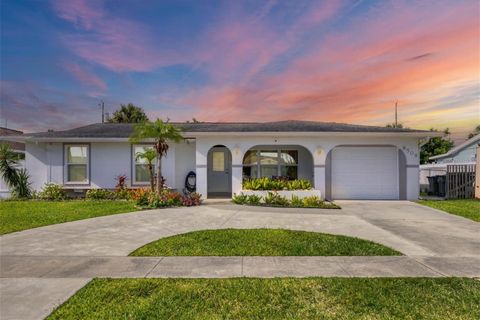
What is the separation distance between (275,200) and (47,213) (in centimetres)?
818

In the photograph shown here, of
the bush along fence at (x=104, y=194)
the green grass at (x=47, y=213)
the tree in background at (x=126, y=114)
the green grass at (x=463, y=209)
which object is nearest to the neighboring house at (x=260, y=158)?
the bush along fence at (x=104, y=194)

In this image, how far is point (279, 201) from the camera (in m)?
Answer: 10.4

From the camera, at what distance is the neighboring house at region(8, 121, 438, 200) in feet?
38.4

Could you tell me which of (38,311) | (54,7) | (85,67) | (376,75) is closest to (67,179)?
(85,67)

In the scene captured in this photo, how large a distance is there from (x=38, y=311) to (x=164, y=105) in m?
17.0

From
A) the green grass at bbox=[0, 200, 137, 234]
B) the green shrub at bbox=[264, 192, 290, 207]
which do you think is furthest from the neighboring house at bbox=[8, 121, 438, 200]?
the green grass at bbox=[0, 200, 137, 234]

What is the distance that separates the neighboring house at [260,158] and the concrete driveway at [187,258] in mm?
4005

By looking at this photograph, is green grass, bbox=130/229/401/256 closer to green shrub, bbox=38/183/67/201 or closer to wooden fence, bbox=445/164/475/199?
green shrub, bbox=38/183/67/201

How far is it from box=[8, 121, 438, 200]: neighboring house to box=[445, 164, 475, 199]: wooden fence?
8.97 feet

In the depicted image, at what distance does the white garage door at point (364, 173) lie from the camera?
12.2 meters

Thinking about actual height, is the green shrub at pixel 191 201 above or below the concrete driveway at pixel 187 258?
above

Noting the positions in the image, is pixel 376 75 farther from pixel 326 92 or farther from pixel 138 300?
pixel 138 300

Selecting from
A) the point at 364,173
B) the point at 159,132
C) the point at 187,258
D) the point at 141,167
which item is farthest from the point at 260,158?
the point at 187,258

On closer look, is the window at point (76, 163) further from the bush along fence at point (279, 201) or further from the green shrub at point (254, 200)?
the green shrub at point (254, 200)
